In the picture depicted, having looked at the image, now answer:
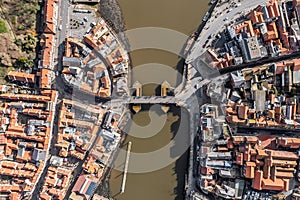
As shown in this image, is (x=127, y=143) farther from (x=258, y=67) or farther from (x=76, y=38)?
(x=258, y=67)

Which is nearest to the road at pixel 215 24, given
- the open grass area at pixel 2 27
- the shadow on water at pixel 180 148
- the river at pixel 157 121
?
the river at pixel 157 121

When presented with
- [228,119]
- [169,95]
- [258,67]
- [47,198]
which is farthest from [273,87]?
[47,198]

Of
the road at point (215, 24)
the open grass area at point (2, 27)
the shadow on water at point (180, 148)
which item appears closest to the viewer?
the road at point (215, 24)

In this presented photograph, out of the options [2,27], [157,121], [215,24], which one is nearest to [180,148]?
[157,121]

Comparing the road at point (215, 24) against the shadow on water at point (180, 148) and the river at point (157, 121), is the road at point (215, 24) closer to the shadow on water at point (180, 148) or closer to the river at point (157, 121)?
the river at point (157, 121)

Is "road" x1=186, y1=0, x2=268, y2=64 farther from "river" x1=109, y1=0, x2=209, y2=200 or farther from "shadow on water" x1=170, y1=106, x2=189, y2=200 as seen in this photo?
"shadow on water" x1=170, y1=106, x2=189, y2=200

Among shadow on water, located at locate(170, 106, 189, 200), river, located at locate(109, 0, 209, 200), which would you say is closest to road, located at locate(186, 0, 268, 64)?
river, located at locate(109, 0, 209, 200)
